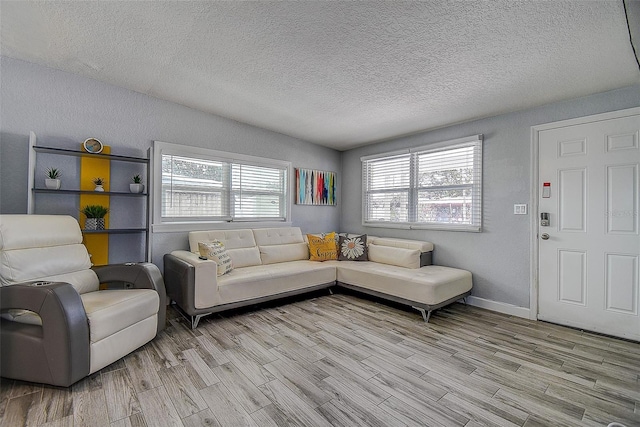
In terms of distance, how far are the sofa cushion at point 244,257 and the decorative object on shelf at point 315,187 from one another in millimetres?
1292

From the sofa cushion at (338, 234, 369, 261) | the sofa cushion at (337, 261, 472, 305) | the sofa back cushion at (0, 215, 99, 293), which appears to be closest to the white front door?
the sofa cushion at (337, 261, 472, 305)

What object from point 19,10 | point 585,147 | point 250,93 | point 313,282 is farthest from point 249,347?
point 585,147

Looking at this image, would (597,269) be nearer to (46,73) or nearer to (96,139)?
(96,139)

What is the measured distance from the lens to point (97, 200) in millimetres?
2963

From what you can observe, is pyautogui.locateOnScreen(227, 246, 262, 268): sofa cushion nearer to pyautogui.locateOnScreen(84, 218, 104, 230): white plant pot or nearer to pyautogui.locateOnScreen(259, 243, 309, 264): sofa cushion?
pyautogui.locateOnScreen(259, 243, 309, 264): sofa cushion

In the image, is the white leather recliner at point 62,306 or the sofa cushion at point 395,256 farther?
the sofa cushion at point 395,256

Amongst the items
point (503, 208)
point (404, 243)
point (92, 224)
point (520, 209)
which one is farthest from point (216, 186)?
point (520, 209)

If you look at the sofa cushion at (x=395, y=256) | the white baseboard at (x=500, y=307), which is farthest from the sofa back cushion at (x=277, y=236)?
the white baseboard at (x=500, y=307)

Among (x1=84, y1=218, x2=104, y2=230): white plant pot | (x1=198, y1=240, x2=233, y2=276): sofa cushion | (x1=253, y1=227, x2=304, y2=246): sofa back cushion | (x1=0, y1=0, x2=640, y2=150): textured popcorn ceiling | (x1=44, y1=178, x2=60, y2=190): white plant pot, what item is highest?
(x1=0, y1=0, x2=640, y2=150): textured popcorn ceiling

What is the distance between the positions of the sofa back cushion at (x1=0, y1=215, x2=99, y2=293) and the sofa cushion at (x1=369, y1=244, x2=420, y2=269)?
10.8 feet

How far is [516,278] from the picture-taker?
10.8 feet

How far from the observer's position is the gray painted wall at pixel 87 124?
2.52 meters

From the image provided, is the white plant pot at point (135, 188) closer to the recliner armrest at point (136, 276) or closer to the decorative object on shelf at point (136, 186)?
the decorative object on shelf at point (136, 186)

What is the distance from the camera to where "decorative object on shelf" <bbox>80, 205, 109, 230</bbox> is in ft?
9.20
